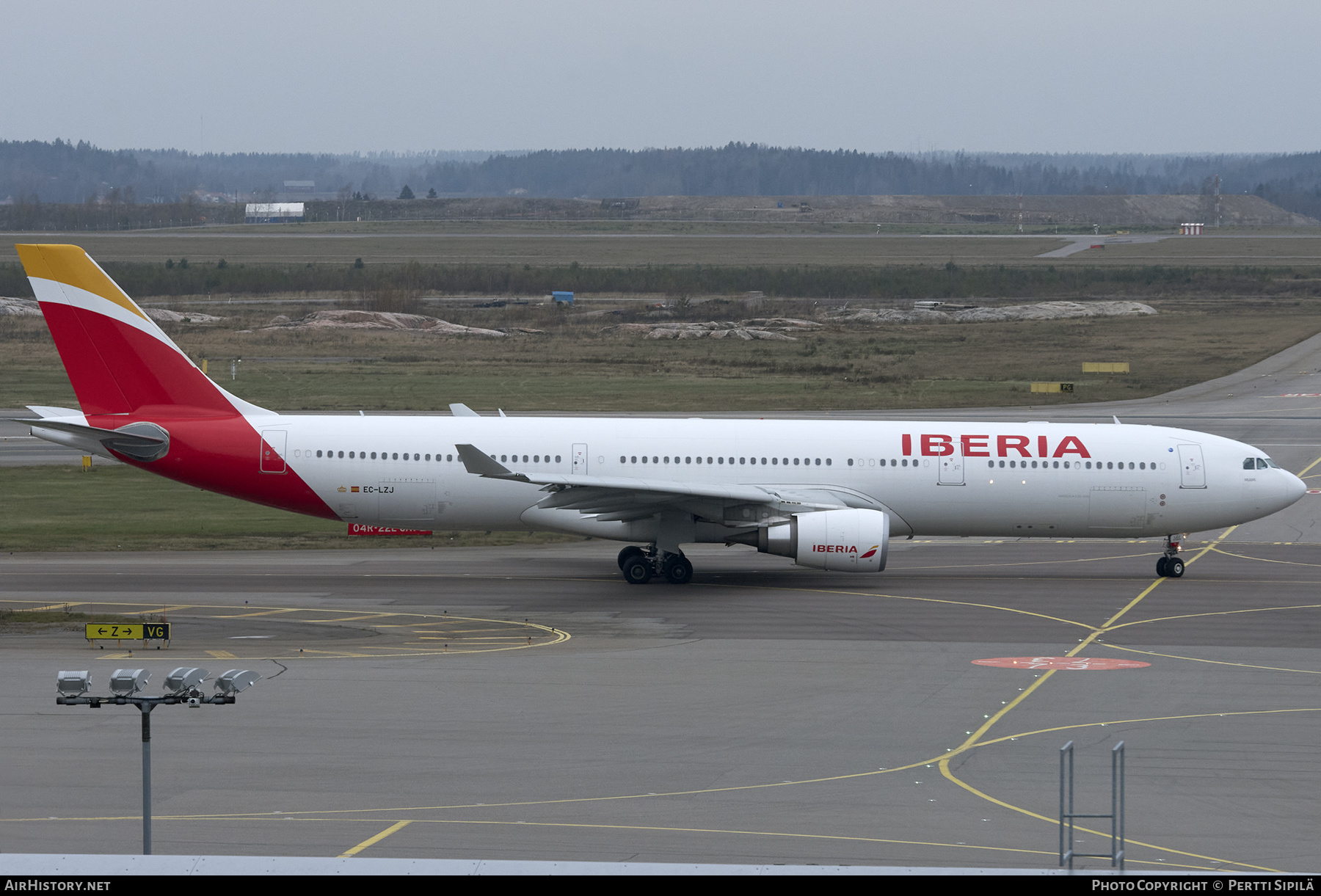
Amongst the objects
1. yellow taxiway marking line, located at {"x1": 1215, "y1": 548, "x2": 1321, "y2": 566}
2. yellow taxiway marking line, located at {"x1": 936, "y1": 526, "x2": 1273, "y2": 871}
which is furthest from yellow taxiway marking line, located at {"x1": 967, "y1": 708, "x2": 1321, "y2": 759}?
yellow taxiway marking line, located at {"x1": 1215, "y1": 548, "x2": 1321, "y2": 566}

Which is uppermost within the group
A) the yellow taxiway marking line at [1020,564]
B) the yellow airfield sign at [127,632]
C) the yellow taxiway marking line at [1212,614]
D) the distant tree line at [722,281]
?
Result: the distant tree line at [722,281]

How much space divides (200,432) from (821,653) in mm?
17041

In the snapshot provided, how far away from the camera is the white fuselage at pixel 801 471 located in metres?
36.9

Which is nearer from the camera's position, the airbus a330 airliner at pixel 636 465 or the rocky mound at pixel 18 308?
the airbus a330 airliner at pixel 636 465

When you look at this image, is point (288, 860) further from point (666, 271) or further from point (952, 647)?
point (666, 271)

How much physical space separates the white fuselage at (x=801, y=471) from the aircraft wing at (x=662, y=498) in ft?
1.11

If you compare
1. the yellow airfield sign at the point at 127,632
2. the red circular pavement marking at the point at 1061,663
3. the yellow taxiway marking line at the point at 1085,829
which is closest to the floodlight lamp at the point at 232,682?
the yellow taxiway marking line at the point at 1085,829

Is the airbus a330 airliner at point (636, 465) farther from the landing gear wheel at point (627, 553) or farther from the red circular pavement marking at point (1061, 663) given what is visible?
the red circular pavement marking at point (1061, 663)

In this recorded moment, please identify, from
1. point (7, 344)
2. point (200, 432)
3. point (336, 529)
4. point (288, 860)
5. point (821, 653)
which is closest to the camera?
point (288, 860)

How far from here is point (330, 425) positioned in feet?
122

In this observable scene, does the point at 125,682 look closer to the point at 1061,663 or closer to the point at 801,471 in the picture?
the point at 1061,663

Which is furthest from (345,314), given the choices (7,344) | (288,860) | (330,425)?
(288,860)

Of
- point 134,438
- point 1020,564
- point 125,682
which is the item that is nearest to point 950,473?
point 1020,564
